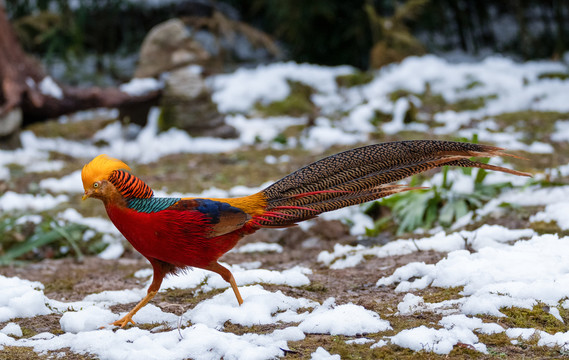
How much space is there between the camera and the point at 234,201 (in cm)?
268

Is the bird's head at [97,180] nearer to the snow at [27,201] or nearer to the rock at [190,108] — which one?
the snow at [27,201]

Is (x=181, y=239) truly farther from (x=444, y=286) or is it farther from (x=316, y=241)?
(x=316, y=241)

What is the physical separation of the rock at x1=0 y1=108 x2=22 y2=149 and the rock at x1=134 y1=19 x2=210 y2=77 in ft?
6.32

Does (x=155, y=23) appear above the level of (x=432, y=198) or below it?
above

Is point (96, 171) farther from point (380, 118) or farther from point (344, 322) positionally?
point (380, 118)

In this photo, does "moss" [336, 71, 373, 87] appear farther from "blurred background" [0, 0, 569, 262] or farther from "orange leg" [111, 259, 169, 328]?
"orange leg" [111, 259, 169, 328]

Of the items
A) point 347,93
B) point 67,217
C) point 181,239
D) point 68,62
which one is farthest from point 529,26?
point 181,239

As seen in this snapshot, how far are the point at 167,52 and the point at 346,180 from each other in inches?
252

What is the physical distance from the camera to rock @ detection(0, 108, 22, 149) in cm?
707

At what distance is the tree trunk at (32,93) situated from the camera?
23.0 ft

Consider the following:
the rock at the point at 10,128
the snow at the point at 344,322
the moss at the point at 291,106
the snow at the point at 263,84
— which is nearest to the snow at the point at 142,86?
the snow at the point at 263,84

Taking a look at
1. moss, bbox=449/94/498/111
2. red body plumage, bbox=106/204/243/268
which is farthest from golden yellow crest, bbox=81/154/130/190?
moss, bbox=449/94/498/111

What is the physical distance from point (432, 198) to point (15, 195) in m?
3.74

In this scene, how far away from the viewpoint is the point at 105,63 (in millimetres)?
13406
